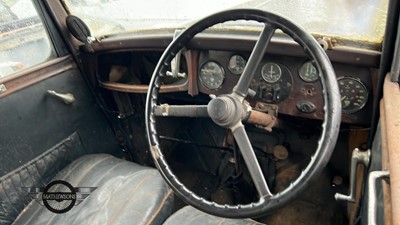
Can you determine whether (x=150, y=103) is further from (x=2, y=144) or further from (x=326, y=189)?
(x=326, y=189)

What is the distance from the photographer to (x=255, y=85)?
144 cm

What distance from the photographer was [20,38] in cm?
168

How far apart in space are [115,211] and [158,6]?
0.96 meters

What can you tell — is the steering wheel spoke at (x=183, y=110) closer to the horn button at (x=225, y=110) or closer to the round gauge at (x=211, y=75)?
the horn button at (x=225, y=110)

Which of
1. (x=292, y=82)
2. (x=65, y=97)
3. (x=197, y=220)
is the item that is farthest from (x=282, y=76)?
(x=65, y=97)

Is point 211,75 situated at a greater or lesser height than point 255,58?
lesser

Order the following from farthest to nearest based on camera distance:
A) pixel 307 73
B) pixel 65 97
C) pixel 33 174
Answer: pixel 65 97 → pixel 33 174 → pixel 307 73

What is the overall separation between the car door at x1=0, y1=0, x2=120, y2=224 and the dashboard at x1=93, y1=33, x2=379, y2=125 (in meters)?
0.54

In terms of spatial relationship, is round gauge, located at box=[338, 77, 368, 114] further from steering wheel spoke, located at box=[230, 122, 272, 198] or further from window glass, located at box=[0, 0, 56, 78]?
window glass, located at box=[0, 0, 56, 78]

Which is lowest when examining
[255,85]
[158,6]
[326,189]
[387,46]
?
[326,189]

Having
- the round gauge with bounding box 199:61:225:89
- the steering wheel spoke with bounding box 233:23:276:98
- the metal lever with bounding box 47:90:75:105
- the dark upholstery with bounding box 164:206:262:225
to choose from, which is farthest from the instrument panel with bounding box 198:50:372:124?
the metal lever with bounding box 47:90:75:105

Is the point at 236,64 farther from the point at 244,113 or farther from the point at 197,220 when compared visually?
the point at 197,220

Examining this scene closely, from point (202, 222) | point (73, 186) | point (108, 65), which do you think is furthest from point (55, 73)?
point (202, 222)

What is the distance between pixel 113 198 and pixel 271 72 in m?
0.80
